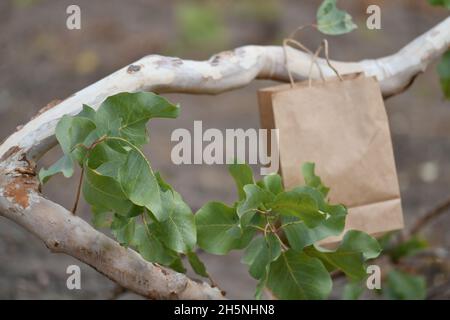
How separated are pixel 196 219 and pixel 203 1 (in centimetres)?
328

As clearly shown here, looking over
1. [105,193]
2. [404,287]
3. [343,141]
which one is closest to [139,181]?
[105,193]

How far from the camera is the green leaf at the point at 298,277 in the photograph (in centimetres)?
122

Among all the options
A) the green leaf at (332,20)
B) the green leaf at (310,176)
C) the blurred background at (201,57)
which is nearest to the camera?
the green leaf at (310,176)

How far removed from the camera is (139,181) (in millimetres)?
1058

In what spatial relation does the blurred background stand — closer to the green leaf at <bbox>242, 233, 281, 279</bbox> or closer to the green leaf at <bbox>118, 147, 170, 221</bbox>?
the green leaf at <bbox>242, 233, 281, 279</bbox>

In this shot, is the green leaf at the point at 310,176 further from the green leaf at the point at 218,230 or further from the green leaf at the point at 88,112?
the green leaf at the point at 88,112

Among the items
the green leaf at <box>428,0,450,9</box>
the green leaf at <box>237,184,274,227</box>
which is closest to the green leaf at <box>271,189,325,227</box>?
the green leaf at <box>237,184,274,227</box>

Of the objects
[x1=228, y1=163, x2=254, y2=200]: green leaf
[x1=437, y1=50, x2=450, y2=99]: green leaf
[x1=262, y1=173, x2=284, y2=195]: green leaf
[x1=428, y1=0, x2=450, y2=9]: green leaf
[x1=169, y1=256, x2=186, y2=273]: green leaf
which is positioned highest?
[x1=428, y1=0, x2=450, y2=9]: green leaf

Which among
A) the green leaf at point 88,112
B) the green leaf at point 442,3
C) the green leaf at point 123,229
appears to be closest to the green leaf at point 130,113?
the green leaf at point 88,112

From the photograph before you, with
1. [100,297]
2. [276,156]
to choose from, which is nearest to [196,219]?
[276,156]

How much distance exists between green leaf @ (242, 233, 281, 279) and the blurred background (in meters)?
1.34

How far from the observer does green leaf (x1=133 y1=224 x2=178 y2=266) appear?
1.15 meters

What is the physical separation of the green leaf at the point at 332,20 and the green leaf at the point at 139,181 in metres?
0.51

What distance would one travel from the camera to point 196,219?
3.91 feet
